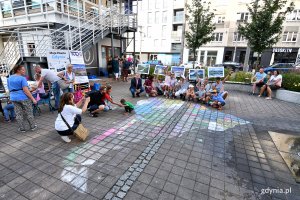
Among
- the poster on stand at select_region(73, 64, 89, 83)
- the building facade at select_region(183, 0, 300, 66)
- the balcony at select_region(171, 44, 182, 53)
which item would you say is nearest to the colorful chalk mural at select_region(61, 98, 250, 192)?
the poster on stand at select_region(73, 64, 89, 83)

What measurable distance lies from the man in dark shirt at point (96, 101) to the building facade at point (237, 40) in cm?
2713

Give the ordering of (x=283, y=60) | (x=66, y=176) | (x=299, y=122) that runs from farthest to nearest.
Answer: (x=283, y=60) → (x=299, y=122) → (x=66, y=176)

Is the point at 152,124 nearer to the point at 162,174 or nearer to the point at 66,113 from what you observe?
the point at 162,174

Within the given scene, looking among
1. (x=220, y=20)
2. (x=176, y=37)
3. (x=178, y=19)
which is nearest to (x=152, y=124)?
(x=220, y=20)

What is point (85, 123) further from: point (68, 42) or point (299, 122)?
point (299, 122)

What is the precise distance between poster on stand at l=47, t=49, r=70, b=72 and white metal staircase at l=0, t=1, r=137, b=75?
126 centimetres

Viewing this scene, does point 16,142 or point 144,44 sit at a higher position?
point 144,44

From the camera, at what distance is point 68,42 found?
29.7 ft

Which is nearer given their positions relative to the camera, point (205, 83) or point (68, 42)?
point (205, 83)

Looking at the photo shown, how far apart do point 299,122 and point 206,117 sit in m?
3.14

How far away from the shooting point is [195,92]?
811cm

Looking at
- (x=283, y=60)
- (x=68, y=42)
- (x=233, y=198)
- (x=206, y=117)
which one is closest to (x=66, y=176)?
(x=233, y=198)

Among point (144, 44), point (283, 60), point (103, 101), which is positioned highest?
point (144, 44)

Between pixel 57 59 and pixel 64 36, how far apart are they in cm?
275
